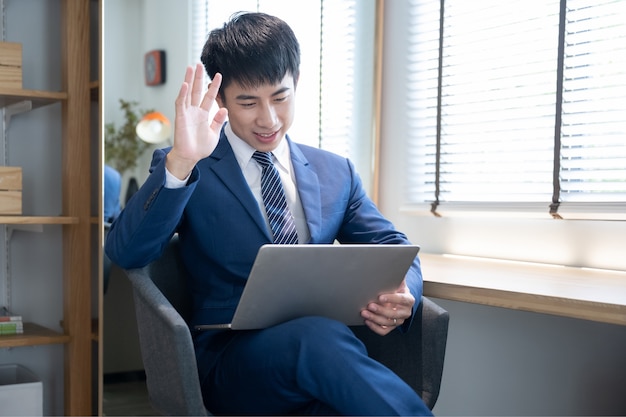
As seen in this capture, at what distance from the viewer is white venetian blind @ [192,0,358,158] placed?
293cm

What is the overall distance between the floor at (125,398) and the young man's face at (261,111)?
108 centimetres

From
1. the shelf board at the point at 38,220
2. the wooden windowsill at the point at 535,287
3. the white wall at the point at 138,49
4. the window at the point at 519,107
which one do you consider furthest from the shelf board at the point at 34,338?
the window at the point at 519,107

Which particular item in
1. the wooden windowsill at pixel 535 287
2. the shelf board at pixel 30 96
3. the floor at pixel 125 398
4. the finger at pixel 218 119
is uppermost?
the shelf board at pixel 30 96

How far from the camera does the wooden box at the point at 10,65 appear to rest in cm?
233

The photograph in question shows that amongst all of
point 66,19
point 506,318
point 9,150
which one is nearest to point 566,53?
point 506,318

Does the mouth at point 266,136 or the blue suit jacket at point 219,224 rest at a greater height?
the mouth at point 266,136

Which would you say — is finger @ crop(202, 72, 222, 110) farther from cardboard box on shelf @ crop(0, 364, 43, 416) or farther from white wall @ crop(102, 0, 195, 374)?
cardboard box on shelf @ crop(0, 364, 43, 416)

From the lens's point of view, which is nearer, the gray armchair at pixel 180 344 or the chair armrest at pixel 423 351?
the gray armchair at pixel 180 344

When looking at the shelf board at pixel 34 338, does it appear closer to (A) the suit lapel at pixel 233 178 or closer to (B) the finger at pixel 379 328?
(A) the suit lapel at pixel 233 178

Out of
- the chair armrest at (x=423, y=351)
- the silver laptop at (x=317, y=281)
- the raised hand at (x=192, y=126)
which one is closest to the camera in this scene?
the silver laptop at (x=317, y=281)

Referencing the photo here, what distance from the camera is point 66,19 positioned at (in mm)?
2502

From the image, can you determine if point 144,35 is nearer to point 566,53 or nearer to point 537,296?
point 566,53

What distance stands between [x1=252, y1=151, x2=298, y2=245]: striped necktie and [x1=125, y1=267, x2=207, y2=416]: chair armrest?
12.6 inches

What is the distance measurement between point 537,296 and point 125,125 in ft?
4.72
